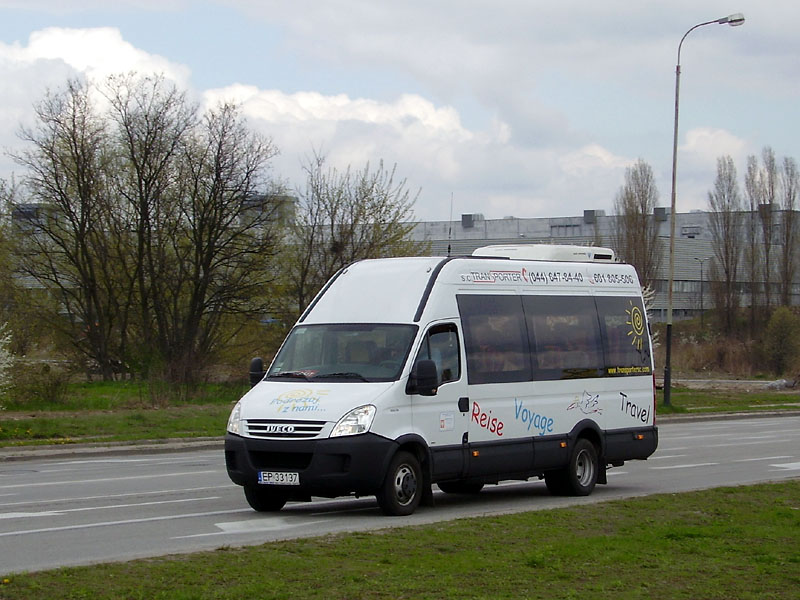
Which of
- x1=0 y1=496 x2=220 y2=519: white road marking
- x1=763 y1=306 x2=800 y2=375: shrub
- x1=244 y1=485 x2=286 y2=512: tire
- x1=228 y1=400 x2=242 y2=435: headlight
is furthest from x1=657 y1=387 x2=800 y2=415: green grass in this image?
x1=228 y1=400 x2=242 y2=435: headlight

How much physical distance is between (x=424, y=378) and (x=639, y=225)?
65612 mm

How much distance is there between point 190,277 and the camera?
4384 centimetres

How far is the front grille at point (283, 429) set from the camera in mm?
12023

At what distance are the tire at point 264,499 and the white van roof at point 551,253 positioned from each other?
15.0ft

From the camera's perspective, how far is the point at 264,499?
1289 cm

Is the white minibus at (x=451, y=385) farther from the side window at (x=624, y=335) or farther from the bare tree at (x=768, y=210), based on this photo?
the bare tree at (x=768, y=210)

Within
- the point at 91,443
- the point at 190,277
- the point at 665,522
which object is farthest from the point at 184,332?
the point at 665,522

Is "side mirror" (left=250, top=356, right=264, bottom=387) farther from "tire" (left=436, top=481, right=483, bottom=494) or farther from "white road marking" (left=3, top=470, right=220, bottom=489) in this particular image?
"white road marking" (left=3, top=470, right=220, bottom=489)

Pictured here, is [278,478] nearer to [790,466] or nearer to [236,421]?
[236,421]

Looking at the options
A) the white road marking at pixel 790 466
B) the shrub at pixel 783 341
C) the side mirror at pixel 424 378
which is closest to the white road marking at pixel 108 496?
the side mirror at pixel 424 378

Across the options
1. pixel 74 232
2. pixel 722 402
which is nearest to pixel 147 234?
pixel 74 232

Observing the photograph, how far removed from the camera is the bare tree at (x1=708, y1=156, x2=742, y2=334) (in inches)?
3110

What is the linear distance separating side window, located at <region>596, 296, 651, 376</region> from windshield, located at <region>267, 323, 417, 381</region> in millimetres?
3960

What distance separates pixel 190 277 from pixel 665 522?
34.2m
